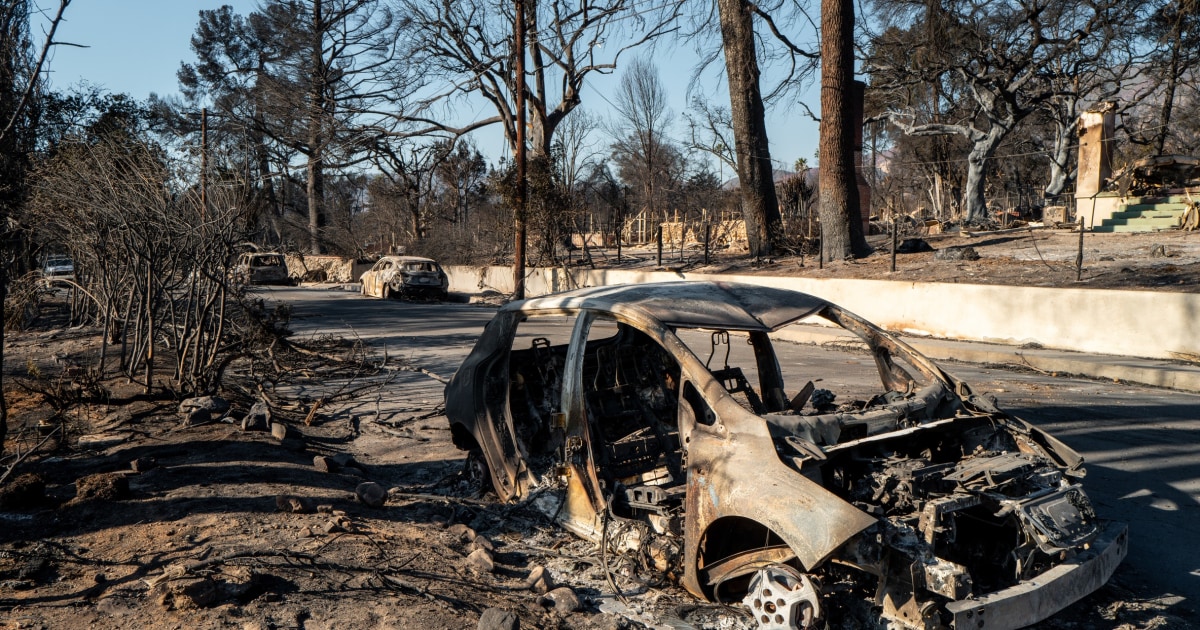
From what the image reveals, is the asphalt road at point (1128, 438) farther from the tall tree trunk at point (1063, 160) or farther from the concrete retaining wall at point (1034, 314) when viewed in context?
the tall tree trunk at point (1063, 160)

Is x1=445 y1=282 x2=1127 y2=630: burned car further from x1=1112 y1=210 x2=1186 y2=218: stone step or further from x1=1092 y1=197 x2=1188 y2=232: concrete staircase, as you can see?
x1=1112 y1=210 x2=1186 y2=218: stone step

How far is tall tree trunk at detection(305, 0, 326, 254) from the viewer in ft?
97.8

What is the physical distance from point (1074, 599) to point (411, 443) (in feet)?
18.5

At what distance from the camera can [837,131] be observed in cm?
2008

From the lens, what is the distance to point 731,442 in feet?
12.8

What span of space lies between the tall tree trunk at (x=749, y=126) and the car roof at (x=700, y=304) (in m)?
19.2

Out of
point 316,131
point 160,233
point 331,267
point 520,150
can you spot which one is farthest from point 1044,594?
point 331,267

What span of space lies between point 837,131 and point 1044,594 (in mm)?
17981

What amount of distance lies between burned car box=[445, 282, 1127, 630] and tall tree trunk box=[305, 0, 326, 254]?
25.0 metres

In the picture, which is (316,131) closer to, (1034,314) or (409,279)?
(409,279)

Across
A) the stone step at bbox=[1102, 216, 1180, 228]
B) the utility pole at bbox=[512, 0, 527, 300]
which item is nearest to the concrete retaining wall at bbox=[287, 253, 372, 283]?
the utility pole at bbox=[512, 0, 527, 300]

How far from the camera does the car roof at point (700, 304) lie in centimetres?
461

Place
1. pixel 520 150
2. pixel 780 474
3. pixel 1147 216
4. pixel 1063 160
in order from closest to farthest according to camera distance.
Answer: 1. pixel 780 474
2. pixel 1147 216
3. pixel 520 150
4. pixel 1063 160

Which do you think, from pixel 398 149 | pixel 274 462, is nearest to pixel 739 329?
pixel 274 462
